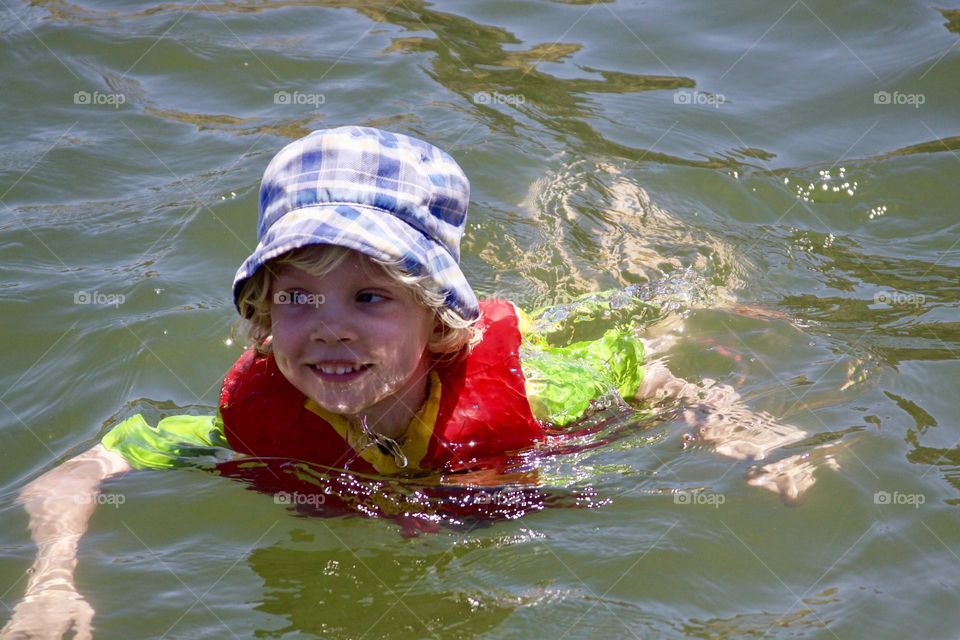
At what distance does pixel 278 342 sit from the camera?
11.4 ft

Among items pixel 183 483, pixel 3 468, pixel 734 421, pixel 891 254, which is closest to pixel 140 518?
pixel 183 483

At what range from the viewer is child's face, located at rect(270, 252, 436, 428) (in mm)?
3404

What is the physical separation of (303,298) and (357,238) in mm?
264

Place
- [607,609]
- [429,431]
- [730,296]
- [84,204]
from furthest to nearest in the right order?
[84,204] < [730,296] < [429,431] < [607,609]

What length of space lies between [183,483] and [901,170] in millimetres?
4207

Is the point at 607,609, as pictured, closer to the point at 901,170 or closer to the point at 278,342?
the point at 278,342
